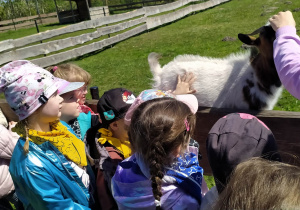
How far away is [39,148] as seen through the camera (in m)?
1.86

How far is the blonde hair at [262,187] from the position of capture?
37.6 inches

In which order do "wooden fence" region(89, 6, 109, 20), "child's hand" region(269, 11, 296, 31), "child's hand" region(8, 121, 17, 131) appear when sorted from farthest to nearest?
"wooden fence" region(89, 6, 109, 20), "child's hand" region(8, 121, 17, 131), "child's hand" region(269, 11, 296, 31)

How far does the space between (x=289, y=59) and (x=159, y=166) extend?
0.86 m

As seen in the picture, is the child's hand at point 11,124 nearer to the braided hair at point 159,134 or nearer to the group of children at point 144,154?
the group of children at point 144,154

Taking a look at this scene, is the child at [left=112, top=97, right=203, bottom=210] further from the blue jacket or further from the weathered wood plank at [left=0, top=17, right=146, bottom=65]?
the weathered wood plank at [left=0, top=17, right=146, bottom=65]

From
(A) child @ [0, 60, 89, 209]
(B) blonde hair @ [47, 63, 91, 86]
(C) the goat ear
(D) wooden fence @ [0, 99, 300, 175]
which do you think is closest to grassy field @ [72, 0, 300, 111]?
(C) the goat ear

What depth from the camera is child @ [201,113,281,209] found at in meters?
1.31

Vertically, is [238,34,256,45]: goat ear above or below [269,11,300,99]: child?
below

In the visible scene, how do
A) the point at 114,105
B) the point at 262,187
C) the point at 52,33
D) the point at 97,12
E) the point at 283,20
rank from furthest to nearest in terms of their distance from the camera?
the point at 97,12
the point at 52,33
the point at 114,105
the point at 283,20
the point at 262,187

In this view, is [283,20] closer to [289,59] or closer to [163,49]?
[289,59]

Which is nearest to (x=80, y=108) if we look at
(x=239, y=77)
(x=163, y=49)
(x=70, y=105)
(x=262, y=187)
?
(x=70, y=105)

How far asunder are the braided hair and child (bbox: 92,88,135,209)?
1.45 feet

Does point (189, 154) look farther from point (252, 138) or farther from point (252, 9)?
point (252, 9)

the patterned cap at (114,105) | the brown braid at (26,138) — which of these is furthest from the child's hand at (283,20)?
the brown braid at (26,138)
